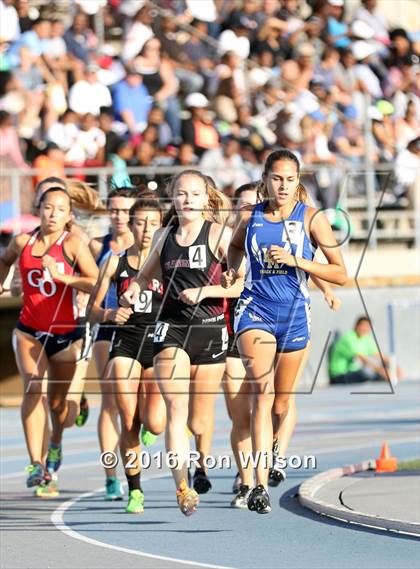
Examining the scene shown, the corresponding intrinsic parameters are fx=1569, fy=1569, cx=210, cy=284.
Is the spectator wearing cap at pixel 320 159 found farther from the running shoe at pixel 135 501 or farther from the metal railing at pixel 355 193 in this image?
the running shoe at pixel 135 501

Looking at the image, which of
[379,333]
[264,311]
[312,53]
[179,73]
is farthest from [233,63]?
[264,311]

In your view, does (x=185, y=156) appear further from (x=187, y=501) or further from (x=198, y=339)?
(x=187, y=501)

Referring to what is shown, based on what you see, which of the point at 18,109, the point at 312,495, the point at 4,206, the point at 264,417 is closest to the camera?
the point at 264,417

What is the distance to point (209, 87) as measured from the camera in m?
23.7

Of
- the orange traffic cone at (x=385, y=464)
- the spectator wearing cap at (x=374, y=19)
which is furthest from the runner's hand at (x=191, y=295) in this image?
the spectator wearing cap at (x=374, y=19)

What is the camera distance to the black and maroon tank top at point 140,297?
37.9ft

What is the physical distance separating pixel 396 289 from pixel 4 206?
6696 millimetres

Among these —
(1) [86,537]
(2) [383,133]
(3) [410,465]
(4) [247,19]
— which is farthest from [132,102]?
(1) [86,537]

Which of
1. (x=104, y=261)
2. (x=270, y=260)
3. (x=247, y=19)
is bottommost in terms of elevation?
(x=270, y=260)

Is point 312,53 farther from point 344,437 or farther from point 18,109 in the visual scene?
point 344,437

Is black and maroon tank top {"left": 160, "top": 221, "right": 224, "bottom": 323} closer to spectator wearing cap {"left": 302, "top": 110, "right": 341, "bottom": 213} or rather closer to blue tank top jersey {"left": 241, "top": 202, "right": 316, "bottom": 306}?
A: blue tank top jersey {"left": 241, "top": 202, "right": 316, "bottom": 306}

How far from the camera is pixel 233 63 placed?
23.9m

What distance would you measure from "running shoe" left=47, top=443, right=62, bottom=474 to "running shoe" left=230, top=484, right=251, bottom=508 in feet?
5.39

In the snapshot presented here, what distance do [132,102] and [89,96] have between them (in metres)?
0.67
